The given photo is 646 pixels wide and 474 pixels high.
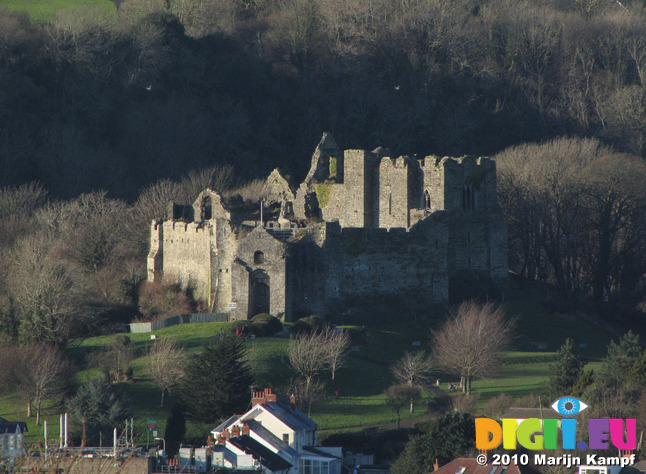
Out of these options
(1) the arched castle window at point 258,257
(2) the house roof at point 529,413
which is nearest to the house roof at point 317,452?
(2) the house roof at point 529,413

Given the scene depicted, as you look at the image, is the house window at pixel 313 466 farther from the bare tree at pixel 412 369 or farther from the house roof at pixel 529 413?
the bare tree at pixel 412 369

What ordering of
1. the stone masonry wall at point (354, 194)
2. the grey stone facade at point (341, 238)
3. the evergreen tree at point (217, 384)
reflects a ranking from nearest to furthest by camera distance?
the evergreen tree at point (217, 384) → the grey stone facade at point (341, 238) → the stone masonry wall at point (354, 194)

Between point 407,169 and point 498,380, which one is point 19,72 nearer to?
point 407,169

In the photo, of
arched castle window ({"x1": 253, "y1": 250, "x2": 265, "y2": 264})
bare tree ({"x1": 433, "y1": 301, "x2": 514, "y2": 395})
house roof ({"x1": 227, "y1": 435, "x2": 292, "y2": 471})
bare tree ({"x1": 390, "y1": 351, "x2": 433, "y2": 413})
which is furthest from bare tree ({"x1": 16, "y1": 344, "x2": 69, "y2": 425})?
bare tree ({"x1": 433, "y1": 301, "x2": 514, "y2": 395})

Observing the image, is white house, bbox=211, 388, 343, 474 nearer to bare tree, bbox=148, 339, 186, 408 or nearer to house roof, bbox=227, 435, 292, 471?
house roof, bbox=227, 435, 292, 471

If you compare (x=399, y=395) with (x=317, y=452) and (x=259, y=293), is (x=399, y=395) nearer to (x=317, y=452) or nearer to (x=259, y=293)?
(x=317, y=452)

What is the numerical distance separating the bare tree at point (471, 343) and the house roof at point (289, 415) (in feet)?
27.9

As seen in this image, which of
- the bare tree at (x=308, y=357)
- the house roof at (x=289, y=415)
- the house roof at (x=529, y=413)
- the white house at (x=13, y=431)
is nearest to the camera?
the white house at (x=13, y=431)

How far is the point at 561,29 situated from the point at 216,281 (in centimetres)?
5784

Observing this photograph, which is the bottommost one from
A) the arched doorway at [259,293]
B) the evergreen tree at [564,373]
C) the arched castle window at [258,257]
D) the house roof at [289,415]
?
the house roof at [289,415]

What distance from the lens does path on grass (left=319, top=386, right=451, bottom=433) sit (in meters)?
61.0

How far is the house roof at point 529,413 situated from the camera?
57000mm

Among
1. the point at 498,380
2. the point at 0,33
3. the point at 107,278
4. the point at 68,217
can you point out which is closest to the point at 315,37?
the point at 0,33

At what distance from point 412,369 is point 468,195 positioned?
16527mm
